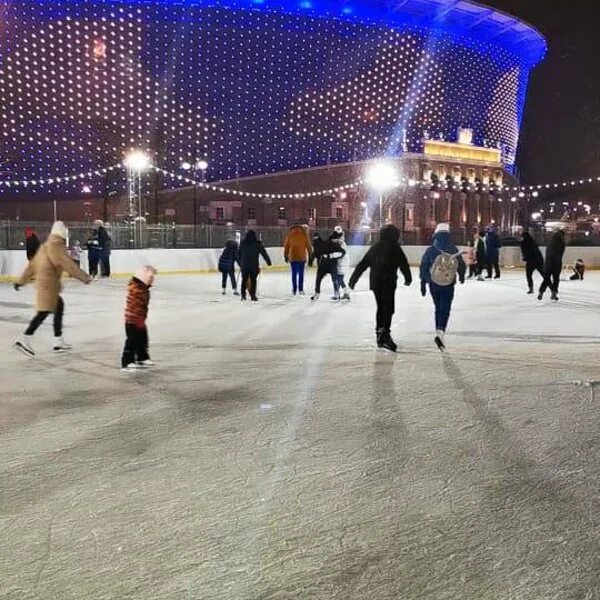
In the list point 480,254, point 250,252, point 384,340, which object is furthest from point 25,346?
point 480,254

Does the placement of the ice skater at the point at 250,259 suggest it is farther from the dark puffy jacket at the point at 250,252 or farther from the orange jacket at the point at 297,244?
the orange jacket at the point at 297,244

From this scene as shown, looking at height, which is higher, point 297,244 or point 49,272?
point 297,244

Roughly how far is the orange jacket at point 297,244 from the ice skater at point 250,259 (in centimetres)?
65

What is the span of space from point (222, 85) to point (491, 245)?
43.7 m

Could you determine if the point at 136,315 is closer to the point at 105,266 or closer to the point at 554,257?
the point at 554,257

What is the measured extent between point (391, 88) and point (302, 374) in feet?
214

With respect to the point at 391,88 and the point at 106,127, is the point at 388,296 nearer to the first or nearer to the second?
the point at 106,127

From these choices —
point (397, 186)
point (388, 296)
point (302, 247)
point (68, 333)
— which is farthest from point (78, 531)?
point (397, 186)

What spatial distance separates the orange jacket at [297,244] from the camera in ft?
39.7

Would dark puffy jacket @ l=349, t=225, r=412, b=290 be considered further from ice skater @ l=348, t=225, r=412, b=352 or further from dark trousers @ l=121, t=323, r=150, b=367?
dark trousers @ l=121, t=323, r=150, b=367

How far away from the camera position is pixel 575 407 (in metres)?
4.36

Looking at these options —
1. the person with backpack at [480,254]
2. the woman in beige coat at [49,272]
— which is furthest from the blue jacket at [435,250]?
the person with backpack at [480,254]

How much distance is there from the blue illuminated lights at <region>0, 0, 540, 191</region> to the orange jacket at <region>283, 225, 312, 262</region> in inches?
1485

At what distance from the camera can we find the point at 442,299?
265 inches
